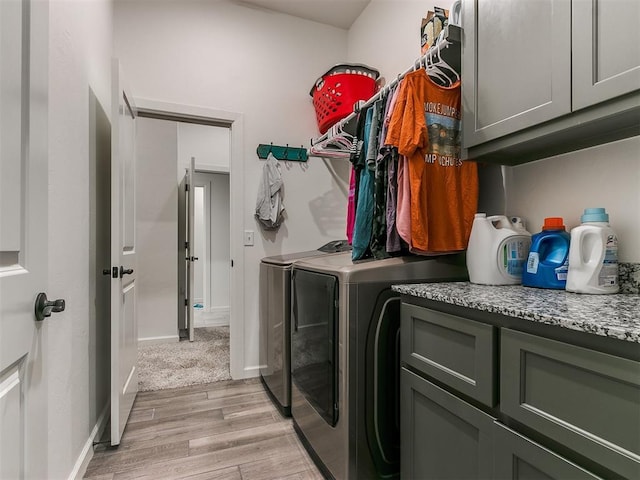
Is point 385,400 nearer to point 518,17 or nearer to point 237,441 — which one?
point 237,441

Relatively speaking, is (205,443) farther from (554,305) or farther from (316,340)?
(554,305)

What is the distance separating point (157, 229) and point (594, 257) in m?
3.73

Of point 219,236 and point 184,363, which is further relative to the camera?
point 219,236

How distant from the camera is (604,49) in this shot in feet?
3.03

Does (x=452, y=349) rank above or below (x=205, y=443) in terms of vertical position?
above

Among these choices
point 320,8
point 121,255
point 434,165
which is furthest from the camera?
point 320,8

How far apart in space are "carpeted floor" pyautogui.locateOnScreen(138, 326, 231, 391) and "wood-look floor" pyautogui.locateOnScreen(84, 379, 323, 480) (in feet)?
0.75

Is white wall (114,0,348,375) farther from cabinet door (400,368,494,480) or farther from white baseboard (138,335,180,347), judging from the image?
cabinet door (400,368,494,480)

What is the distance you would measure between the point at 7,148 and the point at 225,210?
16.4ft

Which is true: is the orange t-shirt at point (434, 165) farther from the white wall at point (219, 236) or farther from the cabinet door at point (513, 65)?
the white wall at point (219, 236)

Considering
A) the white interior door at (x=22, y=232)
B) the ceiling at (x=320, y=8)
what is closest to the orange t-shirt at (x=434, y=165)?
the white interior door at (x=22, y=232)

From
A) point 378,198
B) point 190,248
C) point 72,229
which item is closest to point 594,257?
point 378,198

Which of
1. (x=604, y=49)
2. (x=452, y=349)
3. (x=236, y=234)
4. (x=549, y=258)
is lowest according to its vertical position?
(x=452, y=349)

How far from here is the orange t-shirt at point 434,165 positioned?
4.66ft
